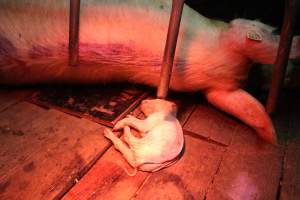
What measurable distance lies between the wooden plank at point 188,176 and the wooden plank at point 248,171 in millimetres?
35

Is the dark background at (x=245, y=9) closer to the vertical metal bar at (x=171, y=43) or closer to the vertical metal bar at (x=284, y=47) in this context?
the vertical metal bar at (x=284, y=47)

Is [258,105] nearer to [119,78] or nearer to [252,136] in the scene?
[252,136]

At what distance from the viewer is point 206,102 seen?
62.6 inches

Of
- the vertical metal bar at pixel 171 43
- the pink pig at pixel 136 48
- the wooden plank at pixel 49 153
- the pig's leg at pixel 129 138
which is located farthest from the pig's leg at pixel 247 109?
the wooden plank at pixel 49 153

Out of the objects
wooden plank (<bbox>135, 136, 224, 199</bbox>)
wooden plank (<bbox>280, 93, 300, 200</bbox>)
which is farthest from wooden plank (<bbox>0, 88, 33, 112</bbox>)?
wooden plank (<bbox>280, 93, 300, 200</bbox>)

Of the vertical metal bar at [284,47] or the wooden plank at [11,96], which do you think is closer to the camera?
the vertical metal bar at [284,47]

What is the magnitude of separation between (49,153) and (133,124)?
34 centimetres

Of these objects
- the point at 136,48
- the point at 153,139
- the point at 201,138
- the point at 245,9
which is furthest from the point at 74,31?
the point at 245,9

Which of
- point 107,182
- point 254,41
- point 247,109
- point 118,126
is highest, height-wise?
point 254,41

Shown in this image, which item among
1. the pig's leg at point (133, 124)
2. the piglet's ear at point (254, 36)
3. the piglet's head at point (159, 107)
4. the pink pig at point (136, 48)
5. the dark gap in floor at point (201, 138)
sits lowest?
the dark gap in floor at point (201, 138)

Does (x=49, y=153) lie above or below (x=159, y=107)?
below

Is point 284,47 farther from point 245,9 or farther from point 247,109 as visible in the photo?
point 245,9

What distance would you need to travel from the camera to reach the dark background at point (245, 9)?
1735 millimetres

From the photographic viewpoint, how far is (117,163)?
46.4 inches
